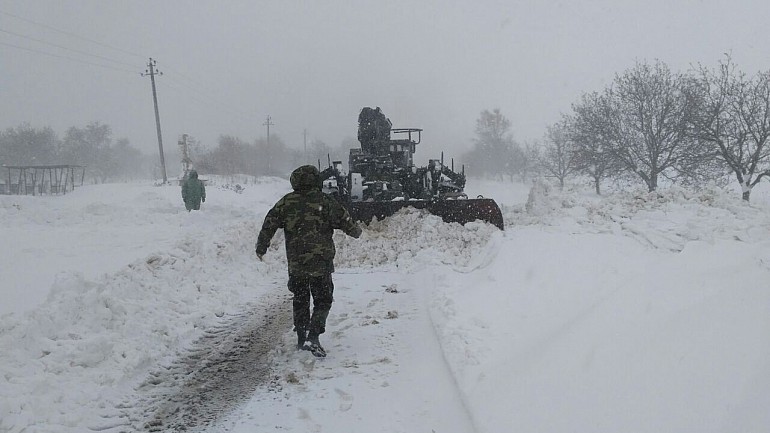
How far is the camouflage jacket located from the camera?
15.3ft

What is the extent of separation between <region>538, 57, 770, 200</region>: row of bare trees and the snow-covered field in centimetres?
1408

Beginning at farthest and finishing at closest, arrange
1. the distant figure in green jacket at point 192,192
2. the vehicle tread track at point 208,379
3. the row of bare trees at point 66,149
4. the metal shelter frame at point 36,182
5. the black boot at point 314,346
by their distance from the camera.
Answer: the row of bare trees at point 66,149, the metal shelter frame at point 36,182, the distant figure in green jacket at point 192,192, the black boot at point 314,346, the vehicle tread track at point 208,379

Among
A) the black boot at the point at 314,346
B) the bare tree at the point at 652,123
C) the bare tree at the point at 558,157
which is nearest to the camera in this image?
the black boot at the point at 314,346

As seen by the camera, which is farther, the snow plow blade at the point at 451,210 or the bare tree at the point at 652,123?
the bare tree at the point at 652,123

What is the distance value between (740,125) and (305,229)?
2157 cm

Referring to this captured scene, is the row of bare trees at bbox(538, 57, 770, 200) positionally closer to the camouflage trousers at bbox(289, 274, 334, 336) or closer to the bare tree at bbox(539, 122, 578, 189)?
the bare tree at bbox(539, 122, 578, 189)

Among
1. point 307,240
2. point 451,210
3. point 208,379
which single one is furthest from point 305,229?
point 451,210

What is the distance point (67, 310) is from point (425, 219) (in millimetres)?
7071

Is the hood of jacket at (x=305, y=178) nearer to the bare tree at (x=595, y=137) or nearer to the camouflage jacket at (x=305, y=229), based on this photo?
the camouflage jacket at (x=305, y=229)

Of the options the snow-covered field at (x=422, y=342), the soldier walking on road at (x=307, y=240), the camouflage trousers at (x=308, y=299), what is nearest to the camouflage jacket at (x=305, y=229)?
the soldier walking on road at (x=307, y=240)

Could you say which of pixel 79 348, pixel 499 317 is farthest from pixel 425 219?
pixel 79 348

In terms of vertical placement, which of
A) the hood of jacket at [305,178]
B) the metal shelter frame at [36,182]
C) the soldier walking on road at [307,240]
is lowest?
the metal shelter frame at [36,182]

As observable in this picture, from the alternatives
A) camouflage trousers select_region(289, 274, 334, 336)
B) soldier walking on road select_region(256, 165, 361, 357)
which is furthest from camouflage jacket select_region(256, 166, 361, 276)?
camouflage trousers select_region(289, 274, 334, 336)

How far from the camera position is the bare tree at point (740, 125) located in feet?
62.4
